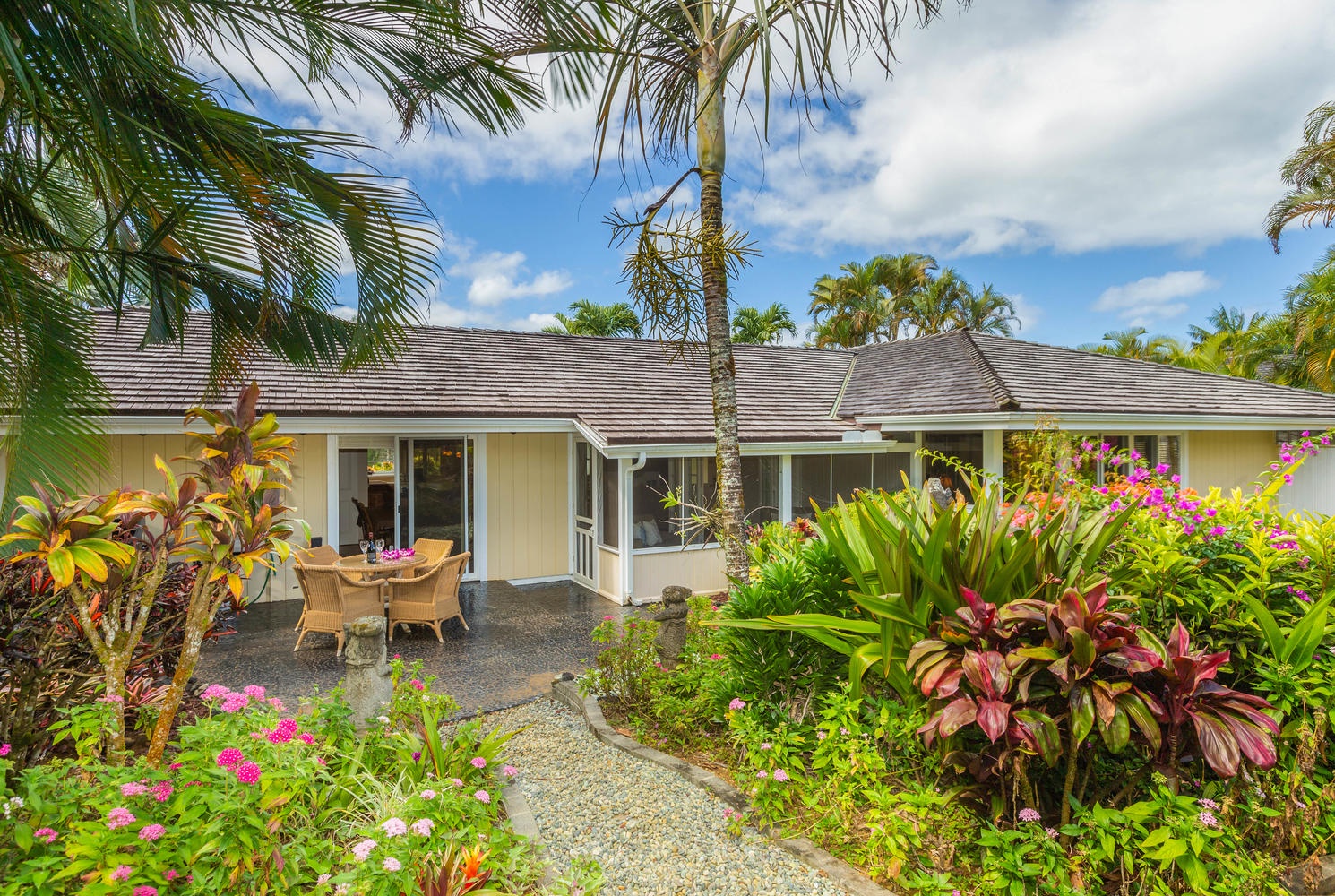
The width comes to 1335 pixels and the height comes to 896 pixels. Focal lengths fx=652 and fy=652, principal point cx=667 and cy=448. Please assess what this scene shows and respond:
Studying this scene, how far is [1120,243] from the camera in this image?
40500mm

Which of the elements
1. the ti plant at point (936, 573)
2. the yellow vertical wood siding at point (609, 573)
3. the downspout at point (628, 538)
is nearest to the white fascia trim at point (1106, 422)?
the downspout at point (628, 538)

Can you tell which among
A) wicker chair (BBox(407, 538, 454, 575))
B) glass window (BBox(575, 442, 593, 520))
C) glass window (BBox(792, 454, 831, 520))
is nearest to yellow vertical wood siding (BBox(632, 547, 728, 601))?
glass window (BBox(575, 442, 593, 520))

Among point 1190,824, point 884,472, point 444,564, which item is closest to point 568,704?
point 444,564

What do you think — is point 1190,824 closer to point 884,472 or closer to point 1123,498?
point 1123,498

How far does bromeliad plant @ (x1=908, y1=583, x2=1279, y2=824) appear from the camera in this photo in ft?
9.65

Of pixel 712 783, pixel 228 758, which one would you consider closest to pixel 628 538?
pixel 712 783

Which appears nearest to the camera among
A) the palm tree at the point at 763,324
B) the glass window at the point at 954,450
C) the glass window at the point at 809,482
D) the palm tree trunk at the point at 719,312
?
the palm tree trunk at the point at 719,312

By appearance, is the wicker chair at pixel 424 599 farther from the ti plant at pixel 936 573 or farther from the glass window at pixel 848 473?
the glass window at pixel 848 473

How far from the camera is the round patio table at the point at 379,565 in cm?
820

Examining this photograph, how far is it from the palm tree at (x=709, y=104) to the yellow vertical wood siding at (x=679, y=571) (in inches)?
194

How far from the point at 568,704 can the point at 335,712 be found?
290 centimetres

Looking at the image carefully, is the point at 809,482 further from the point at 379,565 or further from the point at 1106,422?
the point at 379,565

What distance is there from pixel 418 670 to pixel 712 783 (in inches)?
81.8

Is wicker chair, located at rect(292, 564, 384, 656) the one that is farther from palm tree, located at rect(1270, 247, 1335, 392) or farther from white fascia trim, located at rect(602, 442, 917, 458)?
palm tree, located at rect(1270, 247, 1335, 392)
